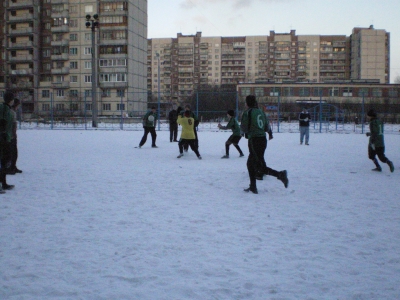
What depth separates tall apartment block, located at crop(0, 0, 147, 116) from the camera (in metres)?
66.4

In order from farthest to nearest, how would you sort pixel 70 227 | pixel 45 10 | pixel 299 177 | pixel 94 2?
pixel 45 10 → pixel 94 2 → pixel 299 177 → pixel 70 227

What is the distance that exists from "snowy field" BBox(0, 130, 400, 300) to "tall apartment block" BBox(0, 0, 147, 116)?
58.5 metres

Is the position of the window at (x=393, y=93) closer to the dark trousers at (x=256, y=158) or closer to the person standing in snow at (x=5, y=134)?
the dark trousers at (x=256, y=158)

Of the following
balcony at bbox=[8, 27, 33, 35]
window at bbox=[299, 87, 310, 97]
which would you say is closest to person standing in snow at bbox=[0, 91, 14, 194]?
balcony at bbox=[8, 27, 33, 35]

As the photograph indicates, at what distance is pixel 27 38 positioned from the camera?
70.8 meters

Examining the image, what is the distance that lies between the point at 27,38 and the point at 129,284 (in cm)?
7613

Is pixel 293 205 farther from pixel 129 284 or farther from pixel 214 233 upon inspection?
pixel 129 284

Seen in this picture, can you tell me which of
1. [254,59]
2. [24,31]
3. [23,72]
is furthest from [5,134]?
[254,59]

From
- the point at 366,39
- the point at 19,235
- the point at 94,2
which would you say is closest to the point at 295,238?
the point at 19,235

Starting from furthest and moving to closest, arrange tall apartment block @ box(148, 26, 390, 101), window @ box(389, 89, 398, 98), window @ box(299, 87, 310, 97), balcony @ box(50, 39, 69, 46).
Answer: tall apartment block @ box(148, 26, 390, 101)
window @ box(299, 87, 310, 97)
window @ box(389, 89, 398, 98)
balcony @ box(50, 39, 69, 46)

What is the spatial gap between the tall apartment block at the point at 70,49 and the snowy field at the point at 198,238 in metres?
58.5

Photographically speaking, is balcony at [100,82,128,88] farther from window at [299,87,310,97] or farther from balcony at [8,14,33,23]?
window at [299,87,310,97]

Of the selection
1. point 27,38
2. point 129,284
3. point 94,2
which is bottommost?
point 129,284

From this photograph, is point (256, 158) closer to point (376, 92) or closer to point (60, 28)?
point (60, 28)
